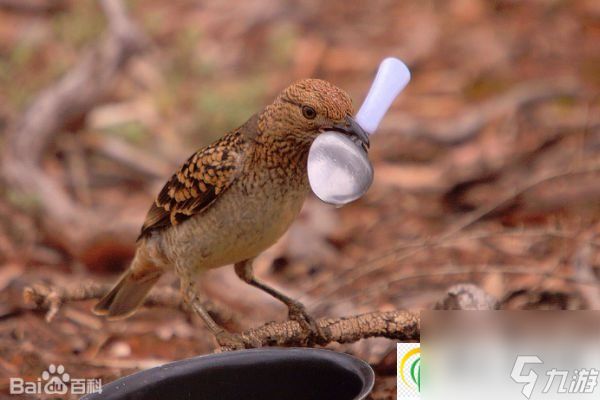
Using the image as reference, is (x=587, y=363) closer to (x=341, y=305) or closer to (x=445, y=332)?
(x=445, y=332)

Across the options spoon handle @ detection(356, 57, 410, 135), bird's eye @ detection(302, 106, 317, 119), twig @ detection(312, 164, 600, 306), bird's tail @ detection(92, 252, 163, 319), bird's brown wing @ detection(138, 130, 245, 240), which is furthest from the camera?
twig @ detection(312, 164, 600, 306)

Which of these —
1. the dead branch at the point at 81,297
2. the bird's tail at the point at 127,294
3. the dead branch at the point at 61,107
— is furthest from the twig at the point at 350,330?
the dead branch at the point at 61,107

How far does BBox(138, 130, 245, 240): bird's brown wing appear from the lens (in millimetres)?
4340

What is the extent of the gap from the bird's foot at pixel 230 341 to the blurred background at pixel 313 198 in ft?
2.04

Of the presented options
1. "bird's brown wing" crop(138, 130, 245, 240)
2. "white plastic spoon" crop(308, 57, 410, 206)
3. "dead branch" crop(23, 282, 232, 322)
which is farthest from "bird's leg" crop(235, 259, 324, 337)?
"white plastic spoon" crop(308, 57, 410, 206)

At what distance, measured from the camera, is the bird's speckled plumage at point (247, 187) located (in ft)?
13.4

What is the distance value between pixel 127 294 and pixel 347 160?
178 centimetres

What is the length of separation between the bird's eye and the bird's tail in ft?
4.17

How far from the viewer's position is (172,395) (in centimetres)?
345

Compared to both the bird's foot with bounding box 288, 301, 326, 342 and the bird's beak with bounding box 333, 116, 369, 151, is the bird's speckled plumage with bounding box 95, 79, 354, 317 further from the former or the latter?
the bird's foot with bounding box 288, 301, 326, 342

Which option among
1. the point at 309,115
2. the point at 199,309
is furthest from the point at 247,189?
the point at 199,309

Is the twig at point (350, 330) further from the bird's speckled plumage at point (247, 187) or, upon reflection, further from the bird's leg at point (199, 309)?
the bird's speckled plumage at point (247, 187)

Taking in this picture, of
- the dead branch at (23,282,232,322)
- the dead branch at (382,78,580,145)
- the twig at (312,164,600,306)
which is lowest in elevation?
the dead branch at (23,282,232,322)

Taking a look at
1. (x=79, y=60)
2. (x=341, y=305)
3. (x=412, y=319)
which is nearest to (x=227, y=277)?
(x=341, y=305)
